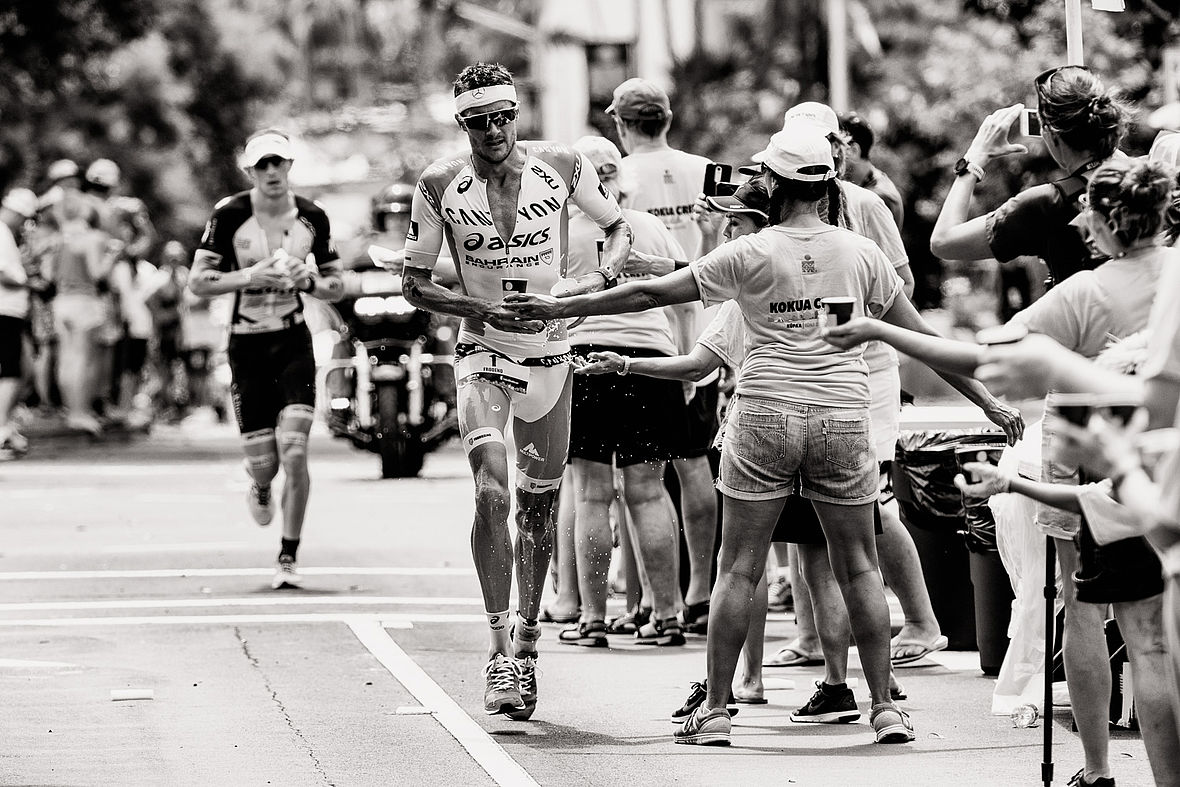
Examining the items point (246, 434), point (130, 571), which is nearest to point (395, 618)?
point (246, 434)

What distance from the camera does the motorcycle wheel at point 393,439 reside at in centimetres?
1950

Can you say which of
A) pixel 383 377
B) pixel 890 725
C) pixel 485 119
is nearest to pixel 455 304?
pixel 485 119

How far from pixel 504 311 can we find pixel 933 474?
253 centimetres

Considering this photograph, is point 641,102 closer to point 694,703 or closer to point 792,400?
point 792,400

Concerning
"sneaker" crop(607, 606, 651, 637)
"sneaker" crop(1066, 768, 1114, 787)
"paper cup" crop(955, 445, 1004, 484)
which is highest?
"paper cup" crop(955, 445, 1004, 484)

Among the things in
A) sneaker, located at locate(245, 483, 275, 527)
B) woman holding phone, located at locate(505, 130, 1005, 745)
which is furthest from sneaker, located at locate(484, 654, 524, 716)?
sneaker, located at locate(245, 483, 275, 527)

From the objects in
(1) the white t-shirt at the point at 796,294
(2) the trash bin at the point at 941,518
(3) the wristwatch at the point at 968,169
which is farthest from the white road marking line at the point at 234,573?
(3) the wristwatch at the point at 968,169

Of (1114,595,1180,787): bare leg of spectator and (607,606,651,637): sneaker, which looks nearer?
(1114,595,1180,787): bare leg of spectator

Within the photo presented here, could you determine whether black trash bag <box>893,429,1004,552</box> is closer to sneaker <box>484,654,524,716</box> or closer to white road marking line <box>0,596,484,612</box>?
sneaker <box>484,654,524,716</box>

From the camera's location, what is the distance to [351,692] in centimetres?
895

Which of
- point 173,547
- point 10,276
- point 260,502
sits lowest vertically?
point 173,547

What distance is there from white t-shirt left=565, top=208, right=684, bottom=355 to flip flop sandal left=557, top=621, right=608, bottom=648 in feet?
4.39

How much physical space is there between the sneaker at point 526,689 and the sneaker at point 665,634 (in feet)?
6.36

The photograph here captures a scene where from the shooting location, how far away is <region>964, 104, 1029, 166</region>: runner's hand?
7.91 meters
